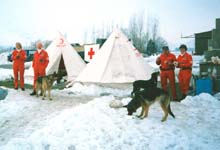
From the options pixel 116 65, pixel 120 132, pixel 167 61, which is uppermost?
pixel 167 61

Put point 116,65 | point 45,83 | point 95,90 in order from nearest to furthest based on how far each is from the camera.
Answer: point 45,83
point 95,90
point 116,65

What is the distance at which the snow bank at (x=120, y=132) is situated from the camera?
5.14 meters

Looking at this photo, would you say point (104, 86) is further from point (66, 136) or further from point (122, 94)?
point (66, 136)

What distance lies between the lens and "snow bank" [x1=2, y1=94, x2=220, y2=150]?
5145mm

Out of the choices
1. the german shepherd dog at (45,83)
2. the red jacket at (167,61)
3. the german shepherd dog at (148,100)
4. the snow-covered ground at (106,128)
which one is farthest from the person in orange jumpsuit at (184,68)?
the german shepherd dog at (45,83)

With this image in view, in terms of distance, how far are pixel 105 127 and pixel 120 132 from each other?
335 millimetres

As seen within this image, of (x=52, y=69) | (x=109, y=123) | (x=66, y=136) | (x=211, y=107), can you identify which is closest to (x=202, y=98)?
(x=211, y=107)

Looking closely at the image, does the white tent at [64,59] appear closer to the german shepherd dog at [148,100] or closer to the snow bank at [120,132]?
the snow bank at [120,132]

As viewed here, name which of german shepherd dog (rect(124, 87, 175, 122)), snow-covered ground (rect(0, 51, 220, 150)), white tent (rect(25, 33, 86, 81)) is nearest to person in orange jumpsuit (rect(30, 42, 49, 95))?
snow-covered ground (rect(0, 51, 220, 150))

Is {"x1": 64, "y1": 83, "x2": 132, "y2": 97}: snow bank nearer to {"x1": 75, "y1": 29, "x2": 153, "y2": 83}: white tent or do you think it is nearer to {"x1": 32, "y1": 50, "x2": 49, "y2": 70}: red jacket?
{"x1": 75, "y1": 29, "x2": 153, "y2": 83}: white tent

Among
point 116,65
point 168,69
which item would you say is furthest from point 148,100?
point 116,65

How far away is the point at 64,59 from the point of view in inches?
551

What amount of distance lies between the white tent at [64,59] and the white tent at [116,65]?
177 centimetres

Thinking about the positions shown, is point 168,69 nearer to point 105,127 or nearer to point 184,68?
point 184,68
